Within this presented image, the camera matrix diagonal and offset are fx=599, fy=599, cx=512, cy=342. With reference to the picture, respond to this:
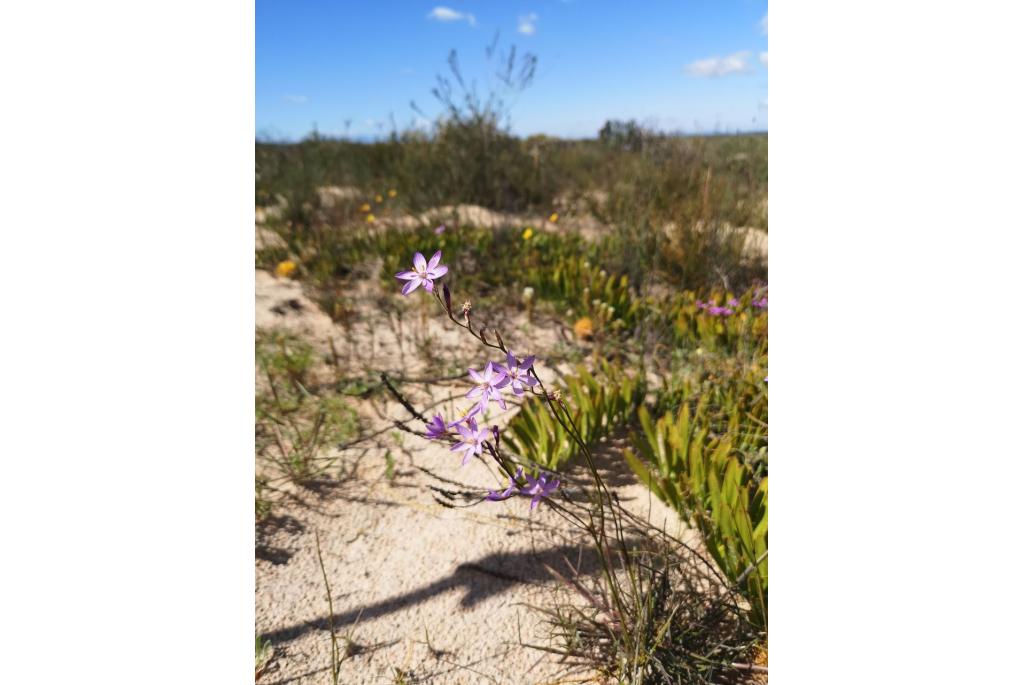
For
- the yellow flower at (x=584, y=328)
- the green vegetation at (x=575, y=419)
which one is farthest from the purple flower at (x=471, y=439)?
the yellow flower at (x=584, y=328)

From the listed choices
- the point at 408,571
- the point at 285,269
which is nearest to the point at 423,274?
the point at 408,571

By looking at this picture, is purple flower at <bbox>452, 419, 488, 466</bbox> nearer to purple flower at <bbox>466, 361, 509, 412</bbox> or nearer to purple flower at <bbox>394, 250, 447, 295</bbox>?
purple flower at <bbox>466, 361, 509, 412</bbox>

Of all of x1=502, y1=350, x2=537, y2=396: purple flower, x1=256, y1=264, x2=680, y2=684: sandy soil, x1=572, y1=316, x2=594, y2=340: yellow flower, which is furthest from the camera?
x1=572, y1=316, x2=594, y2=340: yellow flower

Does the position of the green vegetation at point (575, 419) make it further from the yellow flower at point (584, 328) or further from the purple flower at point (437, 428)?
the purple flower at point (437, 428)

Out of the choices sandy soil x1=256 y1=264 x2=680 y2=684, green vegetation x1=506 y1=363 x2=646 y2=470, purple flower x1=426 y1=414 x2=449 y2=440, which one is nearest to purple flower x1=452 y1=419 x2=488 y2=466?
purple flower x1=426 y1=414 x2=449 y2=440
